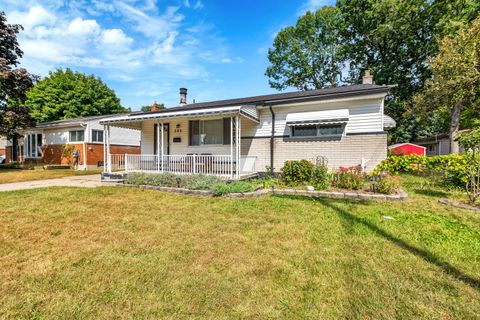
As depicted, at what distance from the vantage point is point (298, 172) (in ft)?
27.1

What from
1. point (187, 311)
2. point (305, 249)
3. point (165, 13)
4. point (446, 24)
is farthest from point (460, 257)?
point (446, 24)

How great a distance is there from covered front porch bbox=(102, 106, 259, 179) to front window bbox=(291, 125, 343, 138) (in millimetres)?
2042

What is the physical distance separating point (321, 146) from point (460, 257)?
679 cm

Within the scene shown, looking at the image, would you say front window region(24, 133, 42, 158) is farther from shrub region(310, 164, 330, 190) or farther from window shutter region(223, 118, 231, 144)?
shrub region(310, 164, 330, 190)

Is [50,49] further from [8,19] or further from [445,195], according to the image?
[445,195]

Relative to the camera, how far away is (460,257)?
3.07 metres

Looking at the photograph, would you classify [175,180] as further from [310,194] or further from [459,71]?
[459,71]

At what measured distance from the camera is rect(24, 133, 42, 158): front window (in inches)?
751

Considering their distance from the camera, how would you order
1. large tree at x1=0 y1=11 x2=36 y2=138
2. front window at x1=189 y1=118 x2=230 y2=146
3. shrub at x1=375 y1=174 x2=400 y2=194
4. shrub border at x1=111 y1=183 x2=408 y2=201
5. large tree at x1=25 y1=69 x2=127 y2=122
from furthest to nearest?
large tree at x1=25 y1=69 x2=127 y2=122 → large tree at x1=0 y1=11 x2=36 y2=138 → front window at x1=189 y1=118 x2=230 y2=146 → shrub at x1=375 y1=174 x2=400 y2=194 → shrub border at x1=111 y1=183 x2=408 y2=201

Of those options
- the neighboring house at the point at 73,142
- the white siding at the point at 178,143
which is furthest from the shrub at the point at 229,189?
the neighboring house at the point at 73,142

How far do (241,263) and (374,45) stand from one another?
28718 millimetres

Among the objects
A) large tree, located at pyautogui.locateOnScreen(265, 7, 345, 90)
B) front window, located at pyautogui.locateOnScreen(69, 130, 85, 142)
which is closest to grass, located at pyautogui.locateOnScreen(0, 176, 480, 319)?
front window, located at pyautogui.locateOnScreen(69, 130, 85, 142)

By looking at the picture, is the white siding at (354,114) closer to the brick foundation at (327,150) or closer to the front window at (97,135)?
the brick foundation at (327,150)

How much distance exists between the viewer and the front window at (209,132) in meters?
11.1
